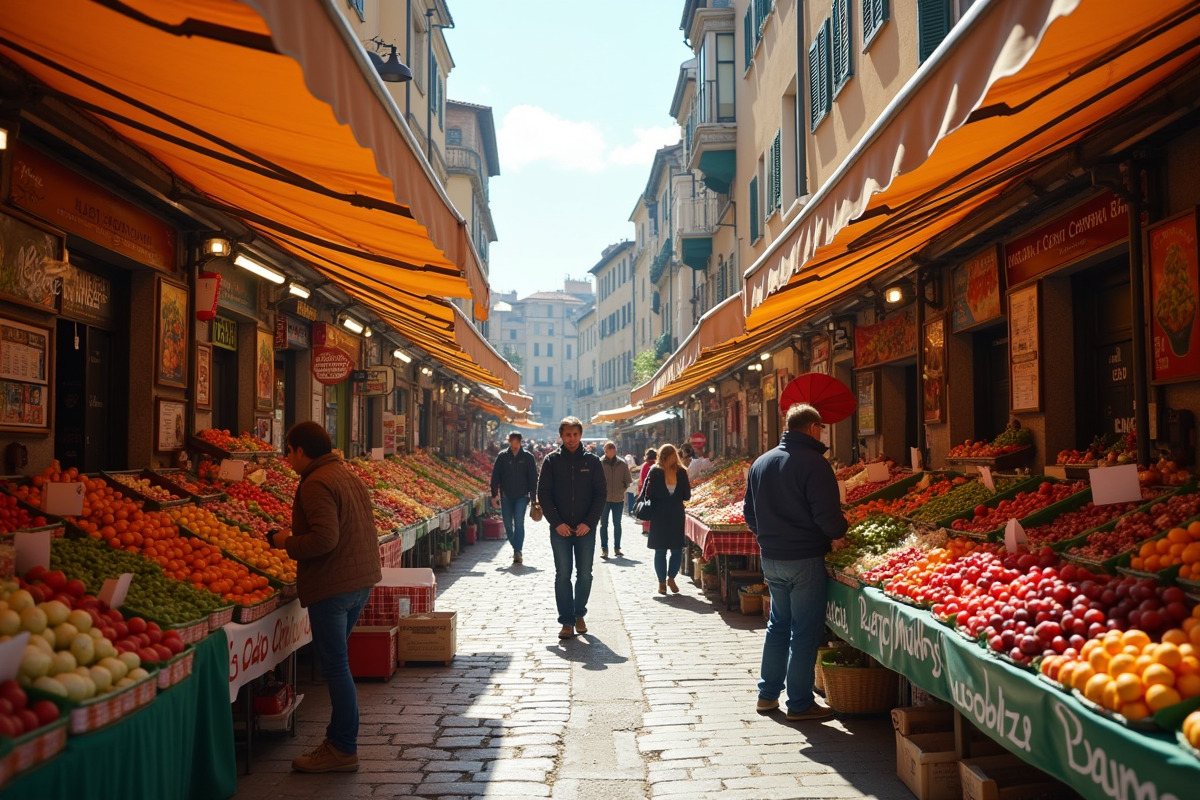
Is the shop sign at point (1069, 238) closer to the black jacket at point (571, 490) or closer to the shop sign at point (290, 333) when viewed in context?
the black jacket at point (571, 490)

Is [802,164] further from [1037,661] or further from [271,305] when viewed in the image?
[1037,661]

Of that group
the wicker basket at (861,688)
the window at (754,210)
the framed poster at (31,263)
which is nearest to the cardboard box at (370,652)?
the framed poster at (31,263)

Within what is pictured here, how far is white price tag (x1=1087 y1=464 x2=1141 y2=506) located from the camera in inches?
209

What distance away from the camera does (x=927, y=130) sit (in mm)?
4012

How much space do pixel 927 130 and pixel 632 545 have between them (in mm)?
15968

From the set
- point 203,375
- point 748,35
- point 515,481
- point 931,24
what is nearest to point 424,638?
point 203,375

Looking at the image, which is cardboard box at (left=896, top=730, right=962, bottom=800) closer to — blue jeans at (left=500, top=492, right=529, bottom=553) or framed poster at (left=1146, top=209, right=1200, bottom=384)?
framed poster at (left=1146, top=209, right=1200, bottom=384)

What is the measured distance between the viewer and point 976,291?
8781 millimetres

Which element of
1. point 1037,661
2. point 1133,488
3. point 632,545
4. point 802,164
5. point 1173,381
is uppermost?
point 802,164

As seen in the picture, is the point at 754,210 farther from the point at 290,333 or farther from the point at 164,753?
the point at 164,753

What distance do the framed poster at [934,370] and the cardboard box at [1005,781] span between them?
5.46m

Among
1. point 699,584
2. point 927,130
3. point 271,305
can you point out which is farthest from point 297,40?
point 699,584

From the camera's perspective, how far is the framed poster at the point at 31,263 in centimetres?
561

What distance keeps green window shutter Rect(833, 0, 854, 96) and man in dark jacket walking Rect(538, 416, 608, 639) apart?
6.29 meters
